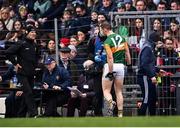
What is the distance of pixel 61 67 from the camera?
18.5m

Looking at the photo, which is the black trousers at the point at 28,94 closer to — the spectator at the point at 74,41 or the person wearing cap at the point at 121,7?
the spectator at the point at 74,41

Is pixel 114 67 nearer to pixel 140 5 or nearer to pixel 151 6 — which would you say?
pixel 140 5

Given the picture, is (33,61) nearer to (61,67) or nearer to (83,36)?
(61,67)

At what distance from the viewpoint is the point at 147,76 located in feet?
57.7

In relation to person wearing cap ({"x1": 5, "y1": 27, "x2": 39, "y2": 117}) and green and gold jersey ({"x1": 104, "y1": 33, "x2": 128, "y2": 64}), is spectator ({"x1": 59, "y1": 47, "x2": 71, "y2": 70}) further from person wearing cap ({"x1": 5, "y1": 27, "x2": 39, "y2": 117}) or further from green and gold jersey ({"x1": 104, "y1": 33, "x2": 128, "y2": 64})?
green and gold jersey ({"x1": 104, "y1": 33, "x2": 128, "y2": 64})

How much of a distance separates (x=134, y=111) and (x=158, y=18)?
2.17m

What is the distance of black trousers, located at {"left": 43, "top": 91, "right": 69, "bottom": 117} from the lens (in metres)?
18.0

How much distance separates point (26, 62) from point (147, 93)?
278 cm

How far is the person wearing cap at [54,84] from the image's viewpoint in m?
18.1

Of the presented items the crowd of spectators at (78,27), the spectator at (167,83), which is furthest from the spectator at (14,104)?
the spectator at (167,83)

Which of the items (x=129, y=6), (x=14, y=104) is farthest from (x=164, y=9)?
(x=14, y=104)

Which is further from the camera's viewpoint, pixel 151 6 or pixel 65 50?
A: pixel 151 6

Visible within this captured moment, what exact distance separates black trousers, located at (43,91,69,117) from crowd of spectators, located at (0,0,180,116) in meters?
0.42

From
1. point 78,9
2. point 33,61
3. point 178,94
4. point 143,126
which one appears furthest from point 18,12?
point 143,126
